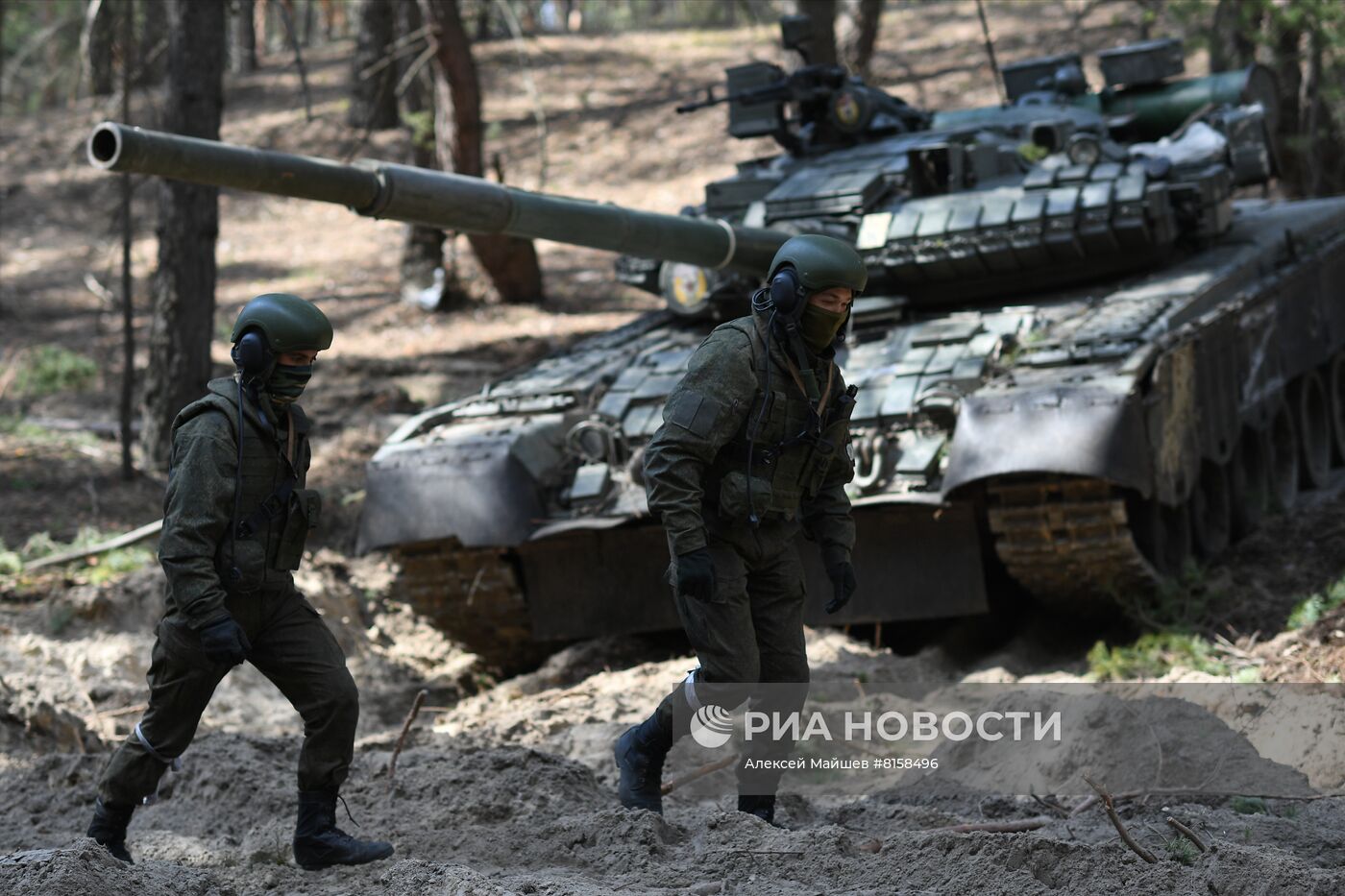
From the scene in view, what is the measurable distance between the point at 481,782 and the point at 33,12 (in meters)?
26.0

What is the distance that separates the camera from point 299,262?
19.2 metres

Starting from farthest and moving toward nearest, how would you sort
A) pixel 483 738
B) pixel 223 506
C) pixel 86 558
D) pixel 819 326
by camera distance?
pixel 86 558, pixel 483 738, pixel 819 326, pixel 223 506

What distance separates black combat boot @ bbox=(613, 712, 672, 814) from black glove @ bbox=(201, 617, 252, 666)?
1.33m

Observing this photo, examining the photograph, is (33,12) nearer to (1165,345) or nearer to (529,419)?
(529,419)

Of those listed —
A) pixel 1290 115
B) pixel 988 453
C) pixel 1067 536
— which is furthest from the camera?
pixel 1290 115

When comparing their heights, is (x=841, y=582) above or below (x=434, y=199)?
below

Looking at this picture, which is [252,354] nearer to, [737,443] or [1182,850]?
[737,443]

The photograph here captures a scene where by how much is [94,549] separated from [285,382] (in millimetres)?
4884

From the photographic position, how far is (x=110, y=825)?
4977 millimetres

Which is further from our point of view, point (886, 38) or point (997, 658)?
point (886, 38)

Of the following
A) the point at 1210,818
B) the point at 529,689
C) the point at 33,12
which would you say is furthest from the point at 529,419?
the point at 33,12

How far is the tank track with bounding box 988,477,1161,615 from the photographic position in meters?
7.30

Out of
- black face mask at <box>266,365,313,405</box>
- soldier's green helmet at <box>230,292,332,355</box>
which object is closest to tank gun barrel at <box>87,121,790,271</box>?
soldier's green helmet at <box>230,292,332,355</box>

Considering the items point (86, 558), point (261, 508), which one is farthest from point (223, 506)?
point (86, 558)
